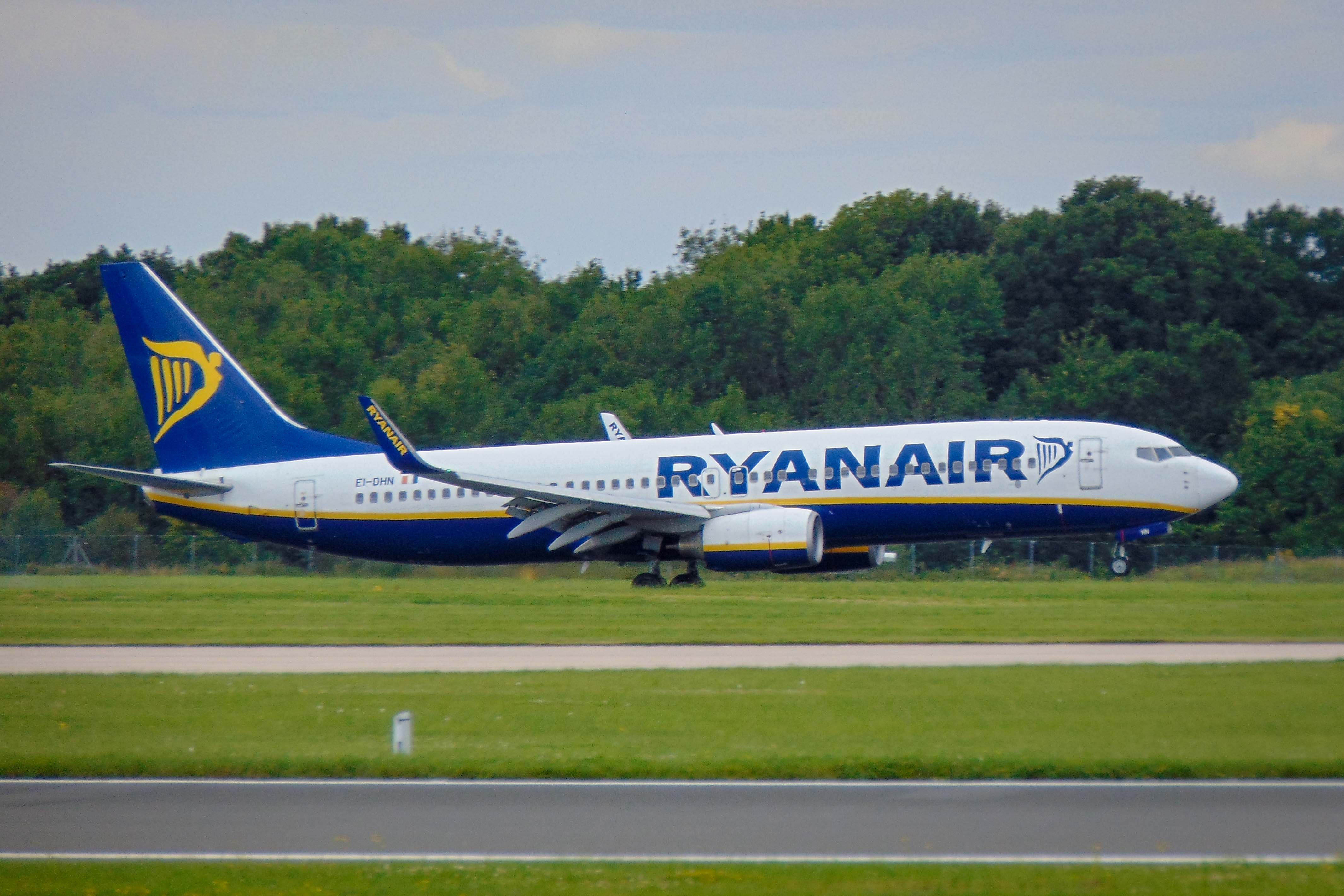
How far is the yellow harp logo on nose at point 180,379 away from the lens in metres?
36.9

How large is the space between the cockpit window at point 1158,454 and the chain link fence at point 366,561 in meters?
8.52

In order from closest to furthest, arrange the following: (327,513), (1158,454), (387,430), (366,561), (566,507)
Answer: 1. (387,430)
2. (1158,454)
3. (566,507)
4. (327,513)
5. (366,561)

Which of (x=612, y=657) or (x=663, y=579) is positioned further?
(x=663, y=579)

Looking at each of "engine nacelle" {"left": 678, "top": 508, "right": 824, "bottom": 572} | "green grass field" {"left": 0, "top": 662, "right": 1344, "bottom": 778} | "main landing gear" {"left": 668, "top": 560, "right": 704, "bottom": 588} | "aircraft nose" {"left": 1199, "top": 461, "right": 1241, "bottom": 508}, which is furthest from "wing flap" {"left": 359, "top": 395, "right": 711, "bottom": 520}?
"green grass field" {"left": 0, "top": 662, "right": 1344, "bottom": 778}

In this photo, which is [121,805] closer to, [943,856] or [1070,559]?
[943,856]

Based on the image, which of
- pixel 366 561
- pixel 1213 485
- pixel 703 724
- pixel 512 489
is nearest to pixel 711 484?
pixel 512 489

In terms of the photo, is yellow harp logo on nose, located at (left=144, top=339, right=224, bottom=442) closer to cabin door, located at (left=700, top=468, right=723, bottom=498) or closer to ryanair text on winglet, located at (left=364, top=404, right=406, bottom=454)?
ryanair text on winglet, located at (left=364, top=404, right=406, bottom=454)

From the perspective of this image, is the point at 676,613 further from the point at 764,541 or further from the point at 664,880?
the point at 664,880

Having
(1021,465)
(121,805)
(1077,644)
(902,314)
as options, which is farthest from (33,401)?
(121,805)

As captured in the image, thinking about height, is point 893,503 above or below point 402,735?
above

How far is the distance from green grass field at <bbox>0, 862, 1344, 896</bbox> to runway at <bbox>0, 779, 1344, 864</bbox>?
292mm

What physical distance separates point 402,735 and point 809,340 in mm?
53897

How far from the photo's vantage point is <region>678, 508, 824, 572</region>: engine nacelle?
102 feet

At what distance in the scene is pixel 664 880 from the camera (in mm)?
9797
